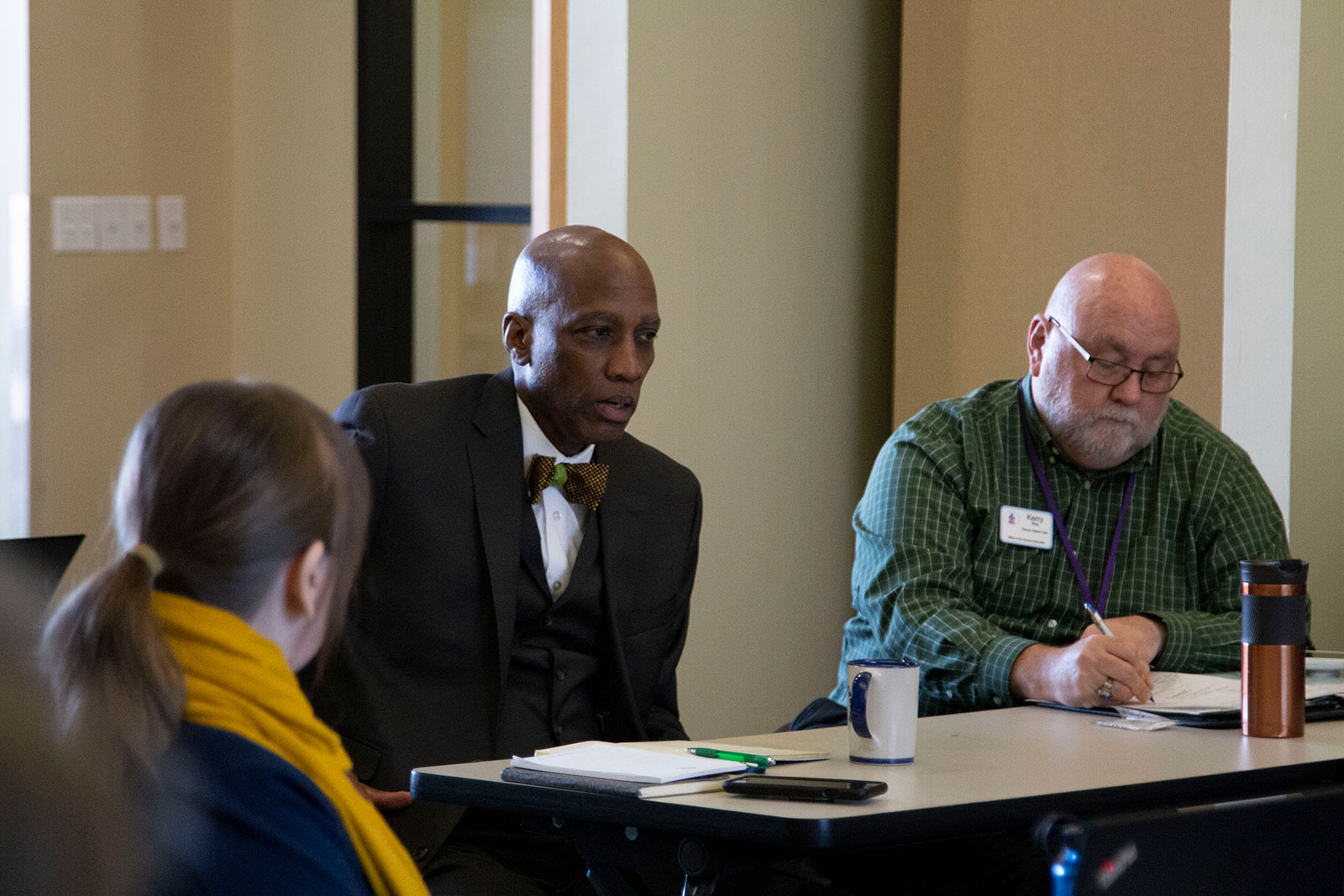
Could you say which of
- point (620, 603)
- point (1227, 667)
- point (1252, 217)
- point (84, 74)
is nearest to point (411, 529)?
point (620, 603)

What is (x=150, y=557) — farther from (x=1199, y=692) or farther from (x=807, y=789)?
(x=1199, y=692)

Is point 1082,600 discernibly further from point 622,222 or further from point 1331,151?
point 622,222

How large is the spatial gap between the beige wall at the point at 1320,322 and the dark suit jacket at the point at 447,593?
155 cm

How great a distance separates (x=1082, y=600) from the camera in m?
2.64

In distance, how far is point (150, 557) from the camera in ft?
3.72

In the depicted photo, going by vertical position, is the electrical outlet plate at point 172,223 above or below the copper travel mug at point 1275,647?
above

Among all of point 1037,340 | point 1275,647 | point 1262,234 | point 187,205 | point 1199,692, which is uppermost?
point 187,205

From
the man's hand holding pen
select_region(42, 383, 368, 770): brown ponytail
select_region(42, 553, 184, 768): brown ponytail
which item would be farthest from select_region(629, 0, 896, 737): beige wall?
select_region(42, 553, 184, 768): brown ponytail

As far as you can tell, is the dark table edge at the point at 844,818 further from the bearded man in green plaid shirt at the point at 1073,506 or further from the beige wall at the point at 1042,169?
the beige wall at the point at 1042,169

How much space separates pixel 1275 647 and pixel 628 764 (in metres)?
0.93

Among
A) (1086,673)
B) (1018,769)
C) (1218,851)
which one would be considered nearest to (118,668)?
(1218,851)

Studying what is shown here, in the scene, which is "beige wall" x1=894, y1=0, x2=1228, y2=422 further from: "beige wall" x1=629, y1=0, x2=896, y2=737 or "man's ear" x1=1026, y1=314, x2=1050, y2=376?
"man's ear" x1=1026, y1=314, x2=1050, y2=376

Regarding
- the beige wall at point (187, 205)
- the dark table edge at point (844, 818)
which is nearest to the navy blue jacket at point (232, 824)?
the dark table edge at point (844, 818)

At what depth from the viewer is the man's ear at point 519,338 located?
2455 millimetres
